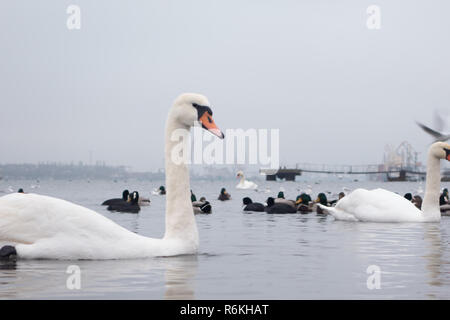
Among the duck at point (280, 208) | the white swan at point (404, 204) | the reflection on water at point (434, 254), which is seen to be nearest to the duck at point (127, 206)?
the duck at point (280, 208)

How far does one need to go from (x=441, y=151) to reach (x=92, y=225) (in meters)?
13.8

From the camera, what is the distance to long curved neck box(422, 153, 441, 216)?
21.5 m

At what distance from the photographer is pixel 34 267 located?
394 inches

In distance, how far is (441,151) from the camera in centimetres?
2152

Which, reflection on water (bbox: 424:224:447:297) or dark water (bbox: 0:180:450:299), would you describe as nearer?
dark water (bbox: 0:180:450:299)

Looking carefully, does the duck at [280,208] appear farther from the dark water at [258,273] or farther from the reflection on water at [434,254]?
the dark water at [258,273]

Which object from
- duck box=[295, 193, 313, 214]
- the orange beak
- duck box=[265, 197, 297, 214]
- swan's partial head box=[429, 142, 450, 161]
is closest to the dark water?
the orange beak

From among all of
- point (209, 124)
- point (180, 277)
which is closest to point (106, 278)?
point (180, 277)

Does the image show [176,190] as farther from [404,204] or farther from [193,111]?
[404,204]

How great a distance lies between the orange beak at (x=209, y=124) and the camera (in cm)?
1022

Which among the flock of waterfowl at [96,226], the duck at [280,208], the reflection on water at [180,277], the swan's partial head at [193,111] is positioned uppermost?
the swan's partial head at [193,111]

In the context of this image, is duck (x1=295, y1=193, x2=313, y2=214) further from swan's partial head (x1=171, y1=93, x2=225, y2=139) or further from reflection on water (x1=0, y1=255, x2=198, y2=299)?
swan's partial head (x1=171, y1=93, x2=225, y2=139)

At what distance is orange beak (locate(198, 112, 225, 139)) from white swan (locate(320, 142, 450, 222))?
41.2 ft
